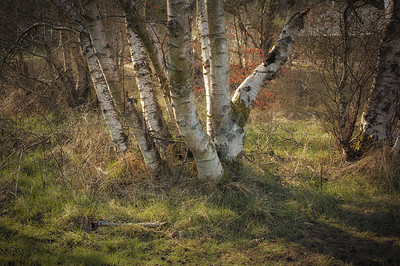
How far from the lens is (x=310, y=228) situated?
2.91 metres

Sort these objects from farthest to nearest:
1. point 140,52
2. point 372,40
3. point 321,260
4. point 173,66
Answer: point 372,40 < point 140,52 < point 173,66 < point 321,260

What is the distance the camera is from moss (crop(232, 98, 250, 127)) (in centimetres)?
375

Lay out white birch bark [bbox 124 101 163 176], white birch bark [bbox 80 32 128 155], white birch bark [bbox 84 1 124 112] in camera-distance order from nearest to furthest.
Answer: white birch bark [bbox 84 1 124 112] < white birch bark [bbox 124 101 163 176] < white birch bark [bbox 80 32 128 155]

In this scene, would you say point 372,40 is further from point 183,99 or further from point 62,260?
point 62,260

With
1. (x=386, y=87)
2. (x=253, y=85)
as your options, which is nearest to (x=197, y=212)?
(x=253, y=85)

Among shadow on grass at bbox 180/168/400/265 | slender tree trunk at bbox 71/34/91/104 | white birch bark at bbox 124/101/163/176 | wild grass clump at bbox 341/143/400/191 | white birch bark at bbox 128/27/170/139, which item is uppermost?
slender tree trunk at bbox 71/34/91/104

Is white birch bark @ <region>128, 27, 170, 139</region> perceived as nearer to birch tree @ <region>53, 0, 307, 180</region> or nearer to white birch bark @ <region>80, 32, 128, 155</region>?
birch tree @ <region>53, 0, 307, 180</region>

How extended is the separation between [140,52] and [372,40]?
4789 mm

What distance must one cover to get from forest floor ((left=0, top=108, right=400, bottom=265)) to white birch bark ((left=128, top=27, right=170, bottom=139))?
62 cm

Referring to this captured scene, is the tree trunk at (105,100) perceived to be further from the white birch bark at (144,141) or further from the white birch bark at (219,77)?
the white birch bark at (219,77)

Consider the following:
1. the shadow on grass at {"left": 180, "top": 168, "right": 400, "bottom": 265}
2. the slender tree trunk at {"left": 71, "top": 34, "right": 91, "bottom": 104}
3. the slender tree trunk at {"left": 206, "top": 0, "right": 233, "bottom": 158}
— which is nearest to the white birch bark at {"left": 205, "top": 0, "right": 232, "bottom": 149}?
the slender tree trunk at {"left": 206, "top": 0, "right": 233, "bottom": 158}

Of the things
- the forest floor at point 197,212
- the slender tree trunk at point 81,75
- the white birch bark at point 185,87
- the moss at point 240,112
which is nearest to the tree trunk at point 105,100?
the forest floor at point 197,212

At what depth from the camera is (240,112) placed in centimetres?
378

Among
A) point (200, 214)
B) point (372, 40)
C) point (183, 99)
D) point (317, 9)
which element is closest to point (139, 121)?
point (183, 99)
